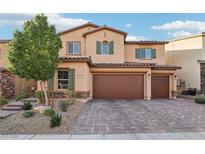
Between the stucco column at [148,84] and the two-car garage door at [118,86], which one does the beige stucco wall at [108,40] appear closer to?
the two-car garage door at [118,86]

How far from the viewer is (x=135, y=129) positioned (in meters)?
9.85

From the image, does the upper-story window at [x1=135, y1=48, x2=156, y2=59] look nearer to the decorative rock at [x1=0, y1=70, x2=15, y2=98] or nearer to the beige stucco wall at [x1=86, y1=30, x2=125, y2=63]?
the beige stucco wall at [x1=86, y1=30, x2=125, y2=63]

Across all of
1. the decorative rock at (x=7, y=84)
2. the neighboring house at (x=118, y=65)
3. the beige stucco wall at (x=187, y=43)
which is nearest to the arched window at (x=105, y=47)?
the neighboring house at (x=118, y=65)

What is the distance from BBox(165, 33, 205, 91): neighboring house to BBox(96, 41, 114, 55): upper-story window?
908cm

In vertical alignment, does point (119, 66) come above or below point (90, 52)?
below

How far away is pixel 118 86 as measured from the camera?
22.9 m

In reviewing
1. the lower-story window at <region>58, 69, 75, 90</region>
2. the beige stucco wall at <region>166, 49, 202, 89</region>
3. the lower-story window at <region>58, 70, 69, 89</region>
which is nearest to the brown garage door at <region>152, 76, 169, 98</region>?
the beige stucco wall at <region>166, 49, 202, 89</region>

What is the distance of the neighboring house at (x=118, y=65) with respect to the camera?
2245cm

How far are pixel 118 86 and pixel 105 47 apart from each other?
4.33 metres

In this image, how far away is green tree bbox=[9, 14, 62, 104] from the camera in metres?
13.7

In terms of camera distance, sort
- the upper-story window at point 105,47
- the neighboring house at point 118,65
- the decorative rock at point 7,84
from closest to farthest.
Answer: the decorative rock at point 7,84, the neighboring house at point 118,65, the upper-story window at point 105,47

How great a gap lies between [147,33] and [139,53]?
4617 millimetres
